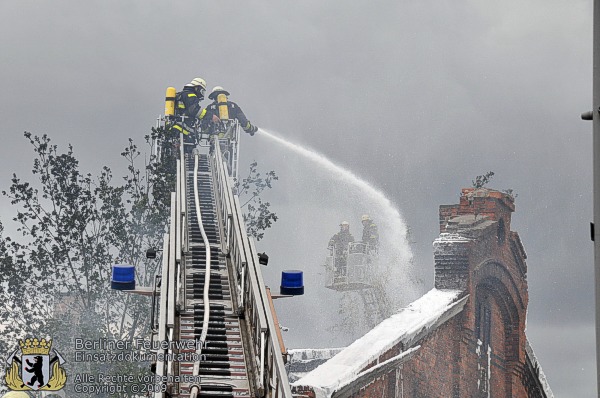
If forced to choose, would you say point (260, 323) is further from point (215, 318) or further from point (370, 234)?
point (370, 234)

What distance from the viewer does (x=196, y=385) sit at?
847cm

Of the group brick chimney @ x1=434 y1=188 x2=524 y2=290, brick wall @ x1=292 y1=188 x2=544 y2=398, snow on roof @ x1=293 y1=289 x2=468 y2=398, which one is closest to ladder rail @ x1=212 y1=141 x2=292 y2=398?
snow on roof @ x1=293 y1=289 x2=468 y2=398

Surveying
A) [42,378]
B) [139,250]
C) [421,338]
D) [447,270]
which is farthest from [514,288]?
[42,378]

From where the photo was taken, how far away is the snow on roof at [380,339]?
9672mm

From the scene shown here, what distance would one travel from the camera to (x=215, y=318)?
10.1 meters

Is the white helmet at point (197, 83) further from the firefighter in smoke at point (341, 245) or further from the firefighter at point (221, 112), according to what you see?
the firefighter in smoke at point (341, 245)

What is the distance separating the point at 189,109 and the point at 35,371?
832 centimetres

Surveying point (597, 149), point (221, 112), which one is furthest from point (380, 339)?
point (221, 112)

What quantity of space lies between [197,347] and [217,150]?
768cm

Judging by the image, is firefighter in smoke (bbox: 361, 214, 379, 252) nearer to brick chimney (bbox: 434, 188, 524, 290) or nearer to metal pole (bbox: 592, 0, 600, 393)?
brick chimney (bbox: 434, 188, 524, 290)

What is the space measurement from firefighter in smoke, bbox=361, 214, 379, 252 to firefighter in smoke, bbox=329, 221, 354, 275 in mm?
691

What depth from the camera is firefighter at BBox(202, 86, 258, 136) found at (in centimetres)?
1875

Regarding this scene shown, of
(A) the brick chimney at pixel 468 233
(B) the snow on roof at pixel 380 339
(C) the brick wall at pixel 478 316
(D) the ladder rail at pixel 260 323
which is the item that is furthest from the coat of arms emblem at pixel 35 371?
(A) the brick chimney at pixel 468 233

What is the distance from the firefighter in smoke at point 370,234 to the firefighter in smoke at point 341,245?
2.27ft
